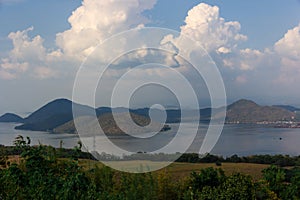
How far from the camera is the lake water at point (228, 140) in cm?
777

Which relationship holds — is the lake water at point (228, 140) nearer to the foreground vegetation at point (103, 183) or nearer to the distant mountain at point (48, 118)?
the foreground vegetation at point (103, 183)

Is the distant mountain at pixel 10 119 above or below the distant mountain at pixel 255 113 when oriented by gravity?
below

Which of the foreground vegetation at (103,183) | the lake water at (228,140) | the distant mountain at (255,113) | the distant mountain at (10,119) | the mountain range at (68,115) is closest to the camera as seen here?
the foreground vegetation at (103,183)

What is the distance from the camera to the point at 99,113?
688cm

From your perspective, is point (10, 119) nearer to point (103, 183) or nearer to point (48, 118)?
point (48, 118)

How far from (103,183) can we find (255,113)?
149 feet

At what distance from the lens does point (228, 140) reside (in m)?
36.8

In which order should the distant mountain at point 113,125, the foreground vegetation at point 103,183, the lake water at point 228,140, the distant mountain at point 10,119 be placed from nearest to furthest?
the foreground vegetation at point 103,183 → the distant mountain at point 113,125 → the lake water at point 228,140 → the distant mountain at point 10,119

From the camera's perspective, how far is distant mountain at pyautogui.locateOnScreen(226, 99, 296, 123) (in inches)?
1670

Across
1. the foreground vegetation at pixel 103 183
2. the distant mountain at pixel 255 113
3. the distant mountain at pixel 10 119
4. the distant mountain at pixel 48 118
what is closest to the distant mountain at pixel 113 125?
the foreground vegetation at pixel 103 183

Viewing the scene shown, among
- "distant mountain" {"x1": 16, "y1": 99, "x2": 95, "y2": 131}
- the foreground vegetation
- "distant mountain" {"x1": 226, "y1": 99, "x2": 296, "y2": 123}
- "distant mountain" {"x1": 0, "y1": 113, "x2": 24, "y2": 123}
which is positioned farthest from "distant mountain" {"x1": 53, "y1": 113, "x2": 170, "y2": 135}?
"distant mountain" {"x1": 0, "y1": 113, "x2": 24, "y2": 123}

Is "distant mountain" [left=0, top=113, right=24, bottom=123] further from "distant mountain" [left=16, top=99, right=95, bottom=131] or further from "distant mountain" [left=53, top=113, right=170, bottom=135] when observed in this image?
"distant mountain" [left=53, top=113, right=170, bottom=135]

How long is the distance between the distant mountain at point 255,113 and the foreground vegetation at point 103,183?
34639mm

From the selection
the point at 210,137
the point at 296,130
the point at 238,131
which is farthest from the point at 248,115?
the point at 210,137
